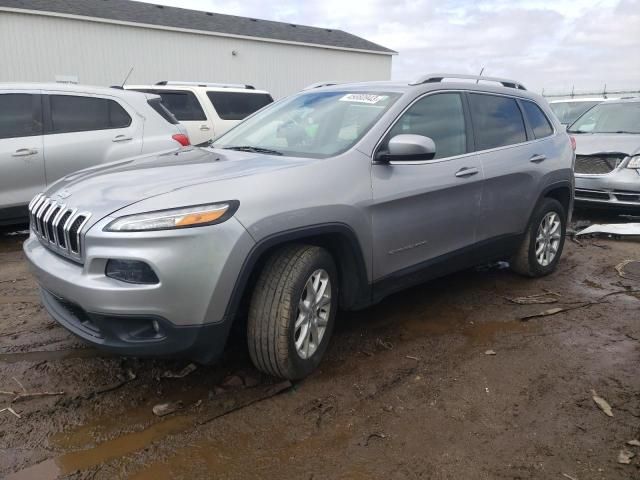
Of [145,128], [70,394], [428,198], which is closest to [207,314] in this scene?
[70,394]

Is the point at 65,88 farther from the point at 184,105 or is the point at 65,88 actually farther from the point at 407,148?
the point at 407,148

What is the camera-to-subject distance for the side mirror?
3211 millimetres

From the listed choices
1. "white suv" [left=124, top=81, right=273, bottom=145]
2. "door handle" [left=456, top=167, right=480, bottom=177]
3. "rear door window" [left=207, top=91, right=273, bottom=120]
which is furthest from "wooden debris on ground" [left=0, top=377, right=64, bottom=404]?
"rear door window" [left=207, top=91, right=273, bottom=120]

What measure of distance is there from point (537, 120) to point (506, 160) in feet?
3.03

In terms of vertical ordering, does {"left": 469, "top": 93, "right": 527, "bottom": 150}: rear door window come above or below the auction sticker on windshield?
below

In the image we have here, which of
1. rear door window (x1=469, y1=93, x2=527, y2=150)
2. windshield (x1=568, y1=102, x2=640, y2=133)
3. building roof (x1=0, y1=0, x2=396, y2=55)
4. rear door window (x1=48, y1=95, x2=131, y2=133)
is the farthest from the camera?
building roof (x1=0, y1=0, x2=396, y2=55)

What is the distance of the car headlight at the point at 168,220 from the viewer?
2.47 meters

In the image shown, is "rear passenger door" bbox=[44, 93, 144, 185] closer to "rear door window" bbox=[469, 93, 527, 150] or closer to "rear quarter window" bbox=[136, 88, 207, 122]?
"rear quarter window" bbox=[136, 88, 207, 122]

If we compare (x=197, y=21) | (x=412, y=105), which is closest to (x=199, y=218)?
(x=412, y=105)

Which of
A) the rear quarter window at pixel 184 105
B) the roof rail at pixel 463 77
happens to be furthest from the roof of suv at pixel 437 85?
the rear quarter window at pixel 184 105

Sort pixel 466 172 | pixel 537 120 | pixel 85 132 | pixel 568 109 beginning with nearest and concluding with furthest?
pixel 466 172 < pixel 537 120 < pixel 85 132 < pixel 568 109

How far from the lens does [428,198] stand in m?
3.60

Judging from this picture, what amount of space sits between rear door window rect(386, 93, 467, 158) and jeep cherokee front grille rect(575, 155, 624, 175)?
443 centimetres

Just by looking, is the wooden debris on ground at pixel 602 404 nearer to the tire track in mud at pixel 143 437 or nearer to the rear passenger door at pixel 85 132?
the tire track in mud at pixel 143 437
